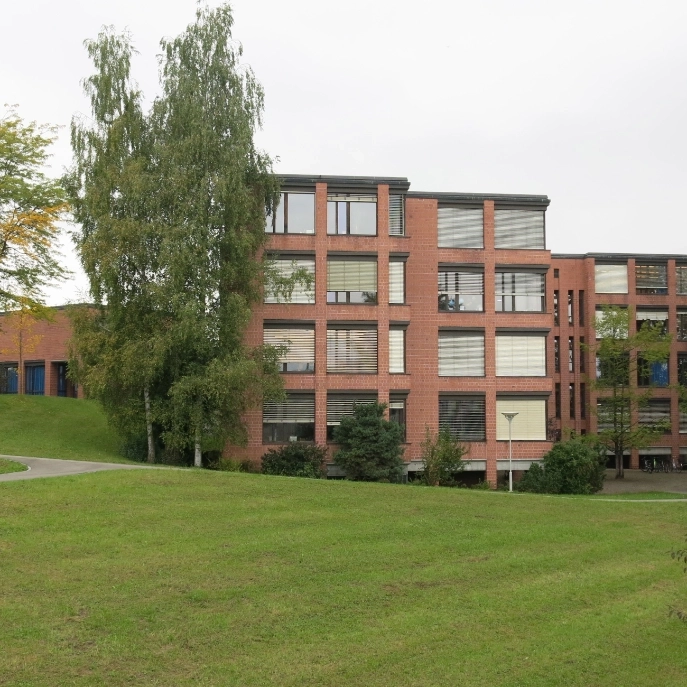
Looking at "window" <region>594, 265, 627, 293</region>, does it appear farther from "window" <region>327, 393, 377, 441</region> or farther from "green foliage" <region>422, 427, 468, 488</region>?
"window" <region>327, 393, 377, 441</region>

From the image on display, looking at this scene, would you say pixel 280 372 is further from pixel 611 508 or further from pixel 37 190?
pixel 611 508

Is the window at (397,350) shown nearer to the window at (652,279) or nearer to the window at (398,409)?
the window at (398,409)

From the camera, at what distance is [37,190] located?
130ft

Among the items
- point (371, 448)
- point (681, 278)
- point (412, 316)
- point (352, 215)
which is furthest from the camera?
point (681, 278)

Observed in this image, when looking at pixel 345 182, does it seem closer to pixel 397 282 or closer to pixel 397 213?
pixel 397 213

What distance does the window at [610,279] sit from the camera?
191 feet

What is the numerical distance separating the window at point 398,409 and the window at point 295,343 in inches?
166

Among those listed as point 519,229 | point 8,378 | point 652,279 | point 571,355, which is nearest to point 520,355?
point 519,229

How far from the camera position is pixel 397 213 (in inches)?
1618

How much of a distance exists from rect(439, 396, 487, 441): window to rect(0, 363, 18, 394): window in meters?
30.9

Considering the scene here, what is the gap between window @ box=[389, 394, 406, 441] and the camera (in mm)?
40844

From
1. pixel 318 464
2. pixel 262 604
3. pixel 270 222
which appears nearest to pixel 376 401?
pixel 318 464

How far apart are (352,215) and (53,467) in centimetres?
1962

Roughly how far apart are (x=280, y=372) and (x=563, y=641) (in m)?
27.7
